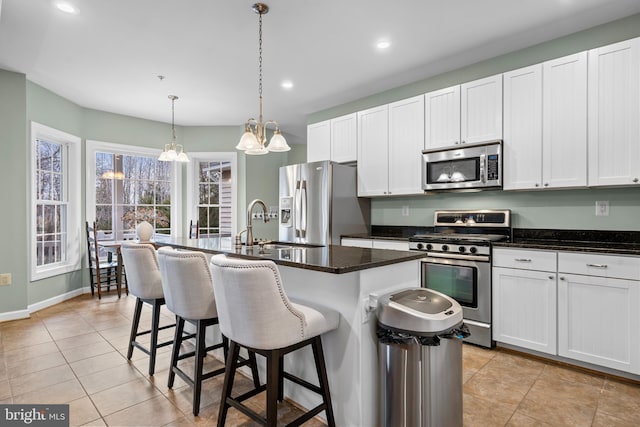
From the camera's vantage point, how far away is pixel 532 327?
279cm

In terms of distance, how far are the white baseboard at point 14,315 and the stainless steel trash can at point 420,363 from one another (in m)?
4.28

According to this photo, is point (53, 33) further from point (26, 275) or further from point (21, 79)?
point (26, 275)

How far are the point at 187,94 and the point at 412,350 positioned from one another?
4.23 m

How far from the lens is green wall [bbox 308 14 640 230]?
2.84m

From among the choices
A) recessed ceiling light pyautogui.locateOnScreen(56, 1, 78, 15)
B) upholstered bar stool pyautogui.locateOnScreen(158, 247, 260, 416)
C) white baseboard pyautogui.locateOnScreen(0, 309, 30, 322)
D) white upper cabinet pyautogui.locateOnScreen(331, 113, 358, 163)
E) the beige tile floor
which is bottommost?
the beige tile floor

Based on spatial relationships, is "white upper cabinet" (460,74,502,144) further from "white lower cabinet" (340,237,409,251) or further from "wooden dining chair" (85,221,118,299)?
"wooden dining chair" (85,221,118,299)

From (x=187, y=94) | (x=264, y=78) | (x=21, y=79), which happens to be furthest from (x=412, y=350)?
(x=21, y=79)

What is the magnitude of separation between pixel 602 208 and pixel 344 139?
2.79m

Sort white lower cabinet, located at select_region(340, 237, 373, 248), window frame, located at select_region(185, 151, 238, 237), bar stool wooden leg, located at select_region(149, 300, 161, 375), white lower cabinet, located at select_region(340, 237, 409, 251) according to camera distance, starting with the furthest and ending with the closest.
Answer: window frame, located at select_region(185, 151, 238, 237) → white lower cabinet, located at select_region(340, 237, 373, 248) → white lower cabinet, located at select_region(340, 237, 409, 251) → bar stool wooden leg, located at select_region(149, 300, 161, 375)

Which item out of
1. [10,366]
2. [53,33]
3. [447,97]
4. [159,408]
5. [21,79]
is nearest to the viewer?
[159,408]

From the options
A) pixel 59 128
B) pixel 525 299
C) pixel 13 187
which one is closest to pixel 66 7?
pixel 13 187

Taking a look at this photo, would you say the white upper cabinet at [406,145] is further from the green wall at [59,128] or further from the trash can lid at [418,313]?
the green wall at [59,128]

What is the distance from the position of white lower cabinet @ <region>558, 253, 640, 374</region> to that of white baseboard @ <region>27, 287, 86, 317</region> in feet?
18.0

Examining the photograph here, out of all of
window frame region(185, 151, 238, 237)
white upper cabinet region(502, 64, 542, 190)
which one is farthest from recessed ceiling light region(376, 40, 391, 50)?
window frame region(185, 151, 238, 237)
